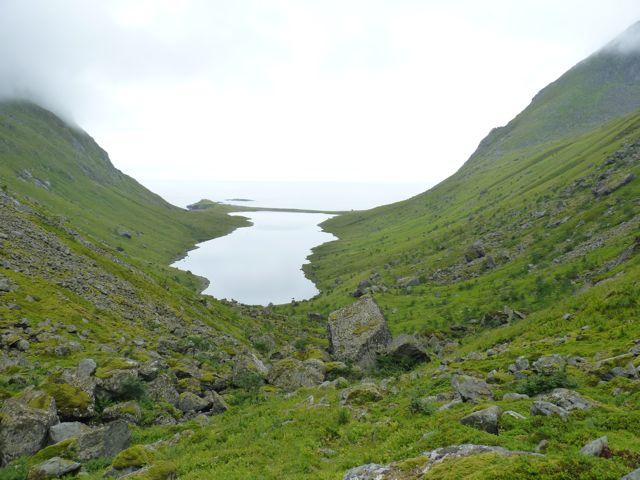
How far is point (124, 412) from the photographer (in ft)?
73.7

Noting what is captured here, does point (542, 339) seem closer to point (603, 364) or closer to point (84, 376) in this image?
point (603, 364)

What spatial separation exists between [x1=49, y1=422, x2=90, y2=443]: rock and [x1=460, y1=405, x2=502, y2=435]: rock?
17926 mm

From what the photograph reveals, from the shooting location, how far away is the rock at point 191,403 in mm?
25859

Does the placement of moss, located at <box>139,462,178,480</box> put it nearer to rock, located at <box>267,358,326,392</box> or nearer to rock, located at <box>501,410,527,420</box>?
rock, located at <box>501,410,527,420</box>

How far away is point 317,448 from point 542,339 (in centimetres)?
1774

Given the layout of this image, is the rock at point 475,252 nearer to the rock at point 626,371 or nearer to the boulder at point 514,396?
the rock at point 626,371

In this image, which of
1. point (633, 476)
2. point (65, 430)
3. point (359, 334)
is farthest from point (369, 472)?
point (359, 334)

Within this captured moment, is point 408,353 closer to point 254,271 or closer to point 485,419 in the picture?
point 485,419

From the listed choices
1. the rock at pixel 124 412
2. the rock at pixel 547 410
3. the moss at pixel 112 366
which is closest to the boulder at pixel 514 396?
the rock at pixel 547 410

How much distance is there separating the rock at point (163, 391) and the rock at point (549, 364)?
2183 centimetres

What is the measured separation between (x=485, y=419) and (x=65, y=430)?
19131 mm

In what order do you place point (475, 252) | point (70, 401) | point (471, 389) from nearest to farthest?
point (471, 389), point (70, 401), point (475, 252)

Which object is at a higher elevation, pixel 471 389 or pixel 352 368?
pixel 471 389

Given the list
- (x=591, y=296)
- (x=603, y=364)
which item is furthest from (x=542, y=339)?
(x=603, y=364)
